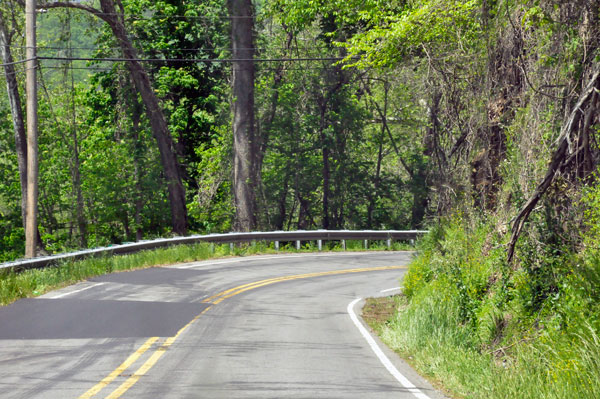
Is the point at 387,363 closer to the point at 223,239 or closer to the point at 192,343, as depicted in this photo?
the point at 192,343

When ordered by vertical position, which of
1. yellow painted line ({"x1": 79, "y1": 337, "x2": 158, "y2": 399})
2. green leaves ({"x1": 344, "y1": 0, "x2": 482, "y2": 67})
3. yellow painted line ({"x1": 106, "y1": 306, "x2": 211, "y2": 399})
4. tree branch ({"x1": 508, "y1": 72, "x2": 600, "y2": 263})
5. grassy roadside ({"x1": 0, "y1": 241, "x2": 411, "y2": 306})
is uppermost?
green leaves ({"x1": 344, "y1": 0, "x2": 482, "y2": 67})

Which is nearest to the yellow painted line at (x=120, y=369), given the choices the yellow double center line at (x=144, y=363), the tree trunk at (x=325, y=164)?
the yellow double center line at (x=144, y=363)

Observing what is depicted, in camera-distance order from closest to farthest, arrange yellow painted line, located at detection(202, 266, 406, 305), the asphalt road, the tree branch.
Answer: the asphalt road
the tree branch
yellow painted line, located at detection(202, 266, 406, 305)

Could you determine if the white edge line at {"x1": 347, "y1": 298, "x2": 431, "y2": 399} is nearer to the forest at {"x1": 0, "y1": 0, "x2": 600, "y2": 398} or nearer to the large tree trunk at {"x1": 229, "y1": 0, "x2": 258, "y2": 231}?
the forest at {"x1": 0, "y1": 0, "x2": 600, "y2": 398}

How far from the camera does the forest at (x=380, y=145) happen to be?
1035cm

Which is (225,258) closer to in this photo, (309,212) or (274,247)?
(274,247)

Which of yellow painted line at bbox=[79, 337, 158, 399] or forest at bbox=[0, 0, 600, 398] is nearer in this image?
yellow painted line at bbox=[79, 337, 158, 399]

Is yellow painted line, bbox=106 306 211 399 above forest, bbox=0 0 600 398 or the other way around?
the other way around

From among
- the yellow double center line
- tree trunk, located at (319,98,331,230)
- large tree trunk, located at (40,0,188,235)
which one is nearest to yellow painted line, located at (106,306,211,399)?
the yellow double center line

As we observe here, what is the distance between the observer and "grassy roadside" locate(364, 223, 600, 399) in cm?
833

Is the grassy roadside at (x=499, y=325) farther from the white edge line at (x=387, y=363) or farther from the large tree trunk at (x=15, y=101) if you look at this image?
the large tree trunk at (x=15, y=101)

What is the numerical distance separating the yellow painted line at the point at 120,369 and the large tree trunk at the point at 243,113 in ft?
72.5

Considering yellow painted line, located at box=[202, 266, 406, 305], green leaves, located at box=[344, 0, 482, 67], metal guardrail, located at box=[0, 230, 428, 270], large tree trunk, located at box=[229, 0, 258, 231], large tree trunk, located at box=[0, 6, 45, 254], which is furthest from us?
large tree trunk, located at box=[229, 0, 258, 231]

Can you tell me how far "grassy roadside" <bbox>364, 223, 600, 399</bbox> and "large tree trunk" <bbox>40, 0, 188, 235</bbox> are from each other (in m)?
20.7
